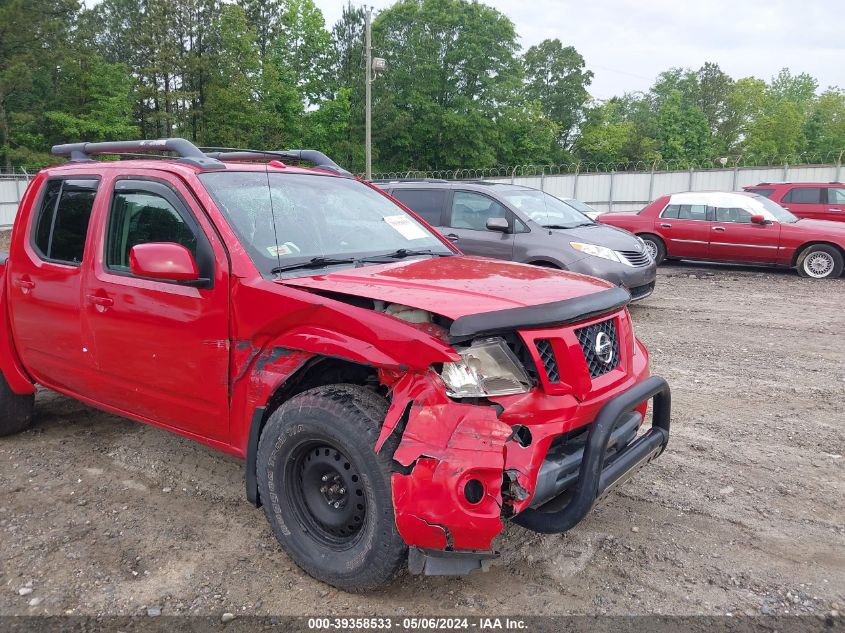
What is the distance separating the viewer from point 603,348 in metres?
2.85

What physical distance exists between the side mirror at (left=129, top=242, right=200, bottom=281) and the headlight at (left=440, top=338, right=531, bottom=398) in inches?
51.4

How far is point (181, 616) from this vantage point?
2.65 m

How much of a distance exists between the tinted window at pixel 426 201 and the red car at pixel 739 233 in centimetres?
504

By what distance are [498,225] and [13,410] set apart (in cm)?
547

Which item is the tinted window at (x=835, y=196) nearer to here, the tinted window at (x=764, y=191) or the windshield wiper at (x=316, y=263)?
the tinted window at (x=764, y=191)

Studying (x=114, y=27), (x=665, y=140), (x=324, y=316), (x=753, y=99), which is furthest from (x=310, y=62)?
(x=324, y=316)

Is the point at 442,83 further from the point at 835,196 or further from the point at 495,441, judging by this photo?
the point at 495,441

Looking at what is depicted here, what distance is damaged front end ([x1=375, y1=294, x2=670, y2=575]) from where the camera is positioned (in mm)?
2324

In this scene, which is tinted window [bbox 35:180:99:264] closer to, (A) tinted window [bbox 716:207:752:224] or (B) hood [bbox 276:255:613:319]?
(B) hood [bbox 276:255:613:319]

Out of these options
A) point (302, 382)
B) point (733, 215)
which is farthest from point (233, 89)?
point (302, 382)

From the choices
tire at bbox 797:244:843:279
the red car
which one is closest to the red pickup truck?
the red car

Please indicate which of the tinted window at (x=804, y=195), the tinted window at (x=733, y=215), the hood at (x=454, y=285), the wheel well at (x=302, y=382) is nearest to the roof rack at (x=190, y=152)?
the hood at (x=454, y=285)

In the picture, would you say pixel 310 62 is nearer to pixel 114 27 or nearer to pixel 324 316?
pixel 114 27

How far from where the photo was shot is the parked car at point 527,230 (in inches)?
317
